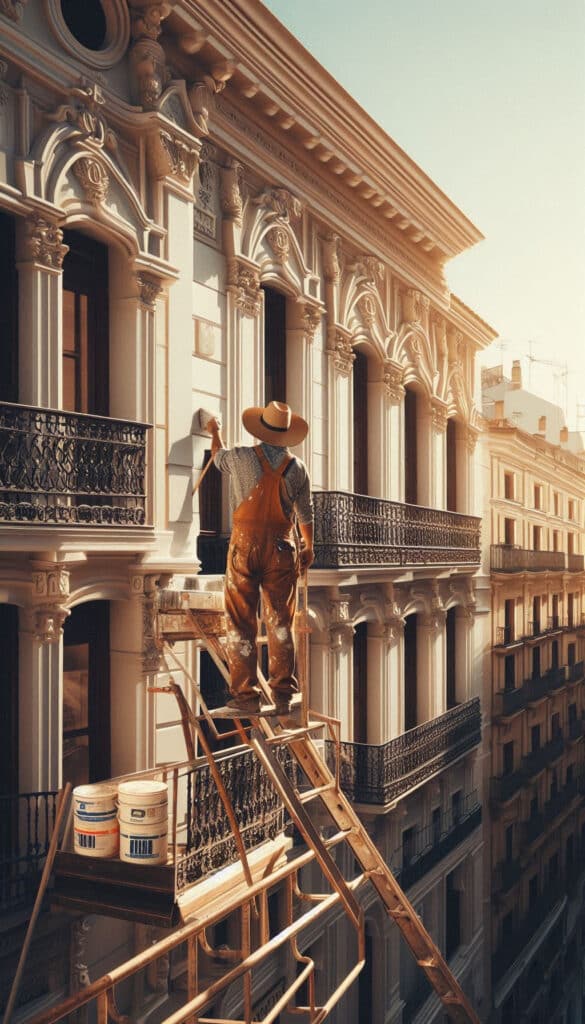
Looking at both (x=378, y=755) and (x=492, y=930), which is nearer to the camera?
(x=378, y=755)

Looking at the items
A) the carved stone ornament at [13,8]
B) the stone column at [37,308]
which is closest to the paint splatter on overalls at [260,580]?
the stone column at [37,308]

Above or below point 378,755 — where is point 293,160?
above

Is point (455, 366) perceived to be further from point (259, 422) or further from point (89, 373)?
point (259, 422)

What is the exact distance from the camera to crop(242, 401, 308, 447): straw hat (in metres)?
6.59

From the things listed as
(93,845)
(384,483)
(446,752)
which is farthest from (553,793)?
(93,845)

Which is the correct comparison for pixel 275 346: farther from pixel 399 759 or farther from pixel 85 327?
pixel 399 759

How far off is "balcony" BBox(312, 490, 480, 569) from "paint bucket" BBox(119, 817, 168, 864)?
21.3 ft

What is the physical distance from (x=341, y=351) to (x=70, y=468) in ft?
22.3

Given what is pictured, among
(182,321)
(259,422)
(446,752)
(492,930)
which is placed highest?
(182,321)

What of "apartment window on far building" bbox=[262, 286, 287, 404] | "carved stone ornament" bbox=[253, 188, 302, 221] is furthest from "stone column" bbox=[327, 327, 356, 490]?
"carved stone ornament" bbox=[253, 188, 302, 221]

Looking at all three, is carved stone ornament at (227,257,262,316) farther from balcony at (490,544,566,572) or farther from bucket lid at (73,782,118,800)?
balcony at (490,544,566,572)

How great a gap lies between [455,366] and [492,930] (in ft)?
41.8

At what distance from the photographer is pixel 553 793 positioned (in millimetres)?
27578

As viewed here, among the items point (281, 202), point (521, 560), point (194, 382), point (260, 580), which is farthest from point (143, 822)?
point (521, 560)
